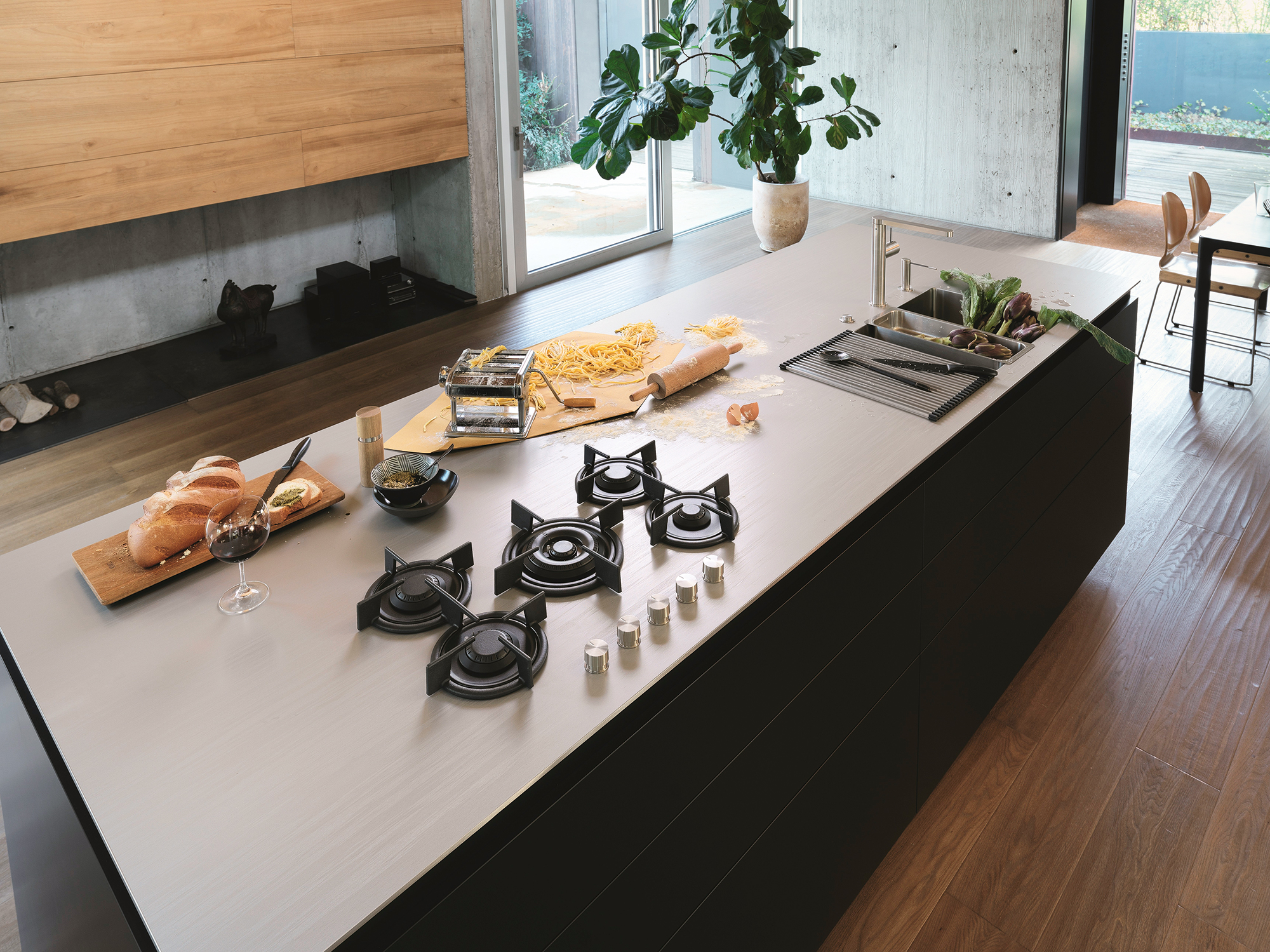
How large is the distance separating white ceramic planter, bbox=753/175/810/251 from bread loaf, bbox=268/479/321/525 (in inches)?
200

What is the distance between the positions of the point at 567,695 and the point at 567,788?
14 centimetres

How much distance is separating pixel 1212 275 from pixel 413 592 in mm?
4527

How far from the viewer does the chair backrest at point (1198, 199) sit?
16.8 feet

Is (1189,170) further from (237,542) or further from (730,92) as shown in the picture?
(237,542)

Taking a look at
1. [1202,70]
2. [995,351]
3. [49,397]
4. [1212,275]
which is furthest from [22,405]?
[1202,70]

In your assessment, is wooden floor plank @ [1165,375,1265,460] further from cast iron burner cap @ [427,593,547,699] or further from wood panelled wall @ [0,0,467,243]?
wood panelled wall @ [0,0,467,243]

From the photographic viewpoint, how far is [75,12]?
3873 mm

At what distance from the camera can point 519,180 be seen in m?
5.96

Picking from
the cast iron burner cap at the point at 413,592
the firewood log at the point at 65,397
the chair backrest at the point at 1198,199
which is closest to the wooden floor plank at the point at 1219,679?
the cast iron burner cap at the point at 413,592

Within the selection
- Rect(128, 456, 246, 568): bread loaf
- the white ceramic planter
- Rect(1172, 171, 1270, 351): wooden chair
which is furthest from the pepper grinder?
the white ceramic planter

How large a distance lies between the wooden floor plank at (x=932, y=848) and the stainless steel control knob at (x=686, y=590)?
1.03 metres

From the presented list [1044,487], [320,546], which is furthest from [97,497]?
[1044,487]

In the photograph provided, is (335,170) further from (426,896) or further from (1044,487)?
(426,896)

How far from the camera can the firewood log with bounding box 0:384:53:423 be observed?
450 cm
